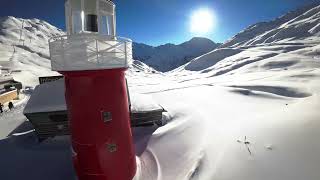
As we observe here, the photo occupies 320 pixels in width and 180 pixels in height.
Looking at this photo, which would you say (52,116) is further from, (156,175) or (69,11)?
(69,11)

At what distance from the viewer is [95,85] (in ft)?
27.0

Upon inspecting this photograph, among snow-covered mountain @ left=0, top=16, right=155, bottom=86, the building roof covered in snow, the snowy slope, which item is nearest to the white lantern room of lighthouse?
the building roof covered in snow

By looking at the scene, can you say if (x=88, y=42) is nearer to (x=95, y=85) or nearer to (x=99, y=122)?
(x=95, y=85)

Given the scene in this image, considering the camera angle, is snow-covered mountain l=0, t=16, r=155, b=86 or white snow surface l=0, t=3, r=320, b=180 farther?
snow-covered mountain l=0, t=16, r=155, b=86

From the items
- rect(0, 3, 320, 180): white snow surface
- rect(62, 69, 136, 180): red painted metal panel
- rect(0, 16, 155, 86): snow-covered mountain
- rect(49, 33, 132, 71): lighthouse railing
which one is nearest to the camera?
rect(49, 33, 132, 71): lighthouse railing

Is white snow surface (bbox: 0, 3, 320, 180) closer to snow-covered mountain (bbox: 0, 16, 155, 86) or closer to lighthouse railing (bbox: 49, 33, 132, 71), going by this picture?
lighthouse railing (bbox: 49, 33, 132, 71)

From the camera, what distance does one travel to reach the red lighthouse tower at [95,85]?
7.76 m

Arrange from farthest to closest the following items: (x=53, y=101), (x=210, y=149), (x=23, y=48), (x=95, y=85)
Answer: (x=23, y=48), (x=53, y=101), (x=210, y=149), (x=95, y=85)

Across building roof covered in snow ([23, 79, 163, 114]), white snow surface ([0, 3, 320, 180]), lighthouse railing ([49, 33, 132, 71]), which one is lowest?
white snow surface ([0, 3, 320, 180])

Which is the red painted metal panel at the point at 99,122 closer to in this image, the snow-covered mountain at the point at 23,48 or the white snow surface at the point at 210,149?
the white snow surface at the point at 210,149

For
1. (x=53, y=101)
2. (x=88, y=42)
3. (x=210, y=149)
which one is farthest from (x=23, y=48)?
(x=88, y=42)

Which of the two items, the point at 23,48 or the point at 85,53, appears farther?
the point at 23,48

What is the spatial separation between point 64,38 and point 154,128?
917 cm

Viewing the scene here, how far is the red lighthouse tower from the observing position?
7762 mm
